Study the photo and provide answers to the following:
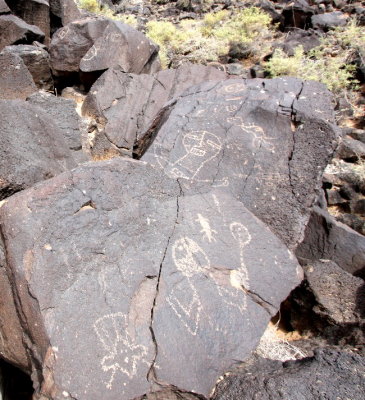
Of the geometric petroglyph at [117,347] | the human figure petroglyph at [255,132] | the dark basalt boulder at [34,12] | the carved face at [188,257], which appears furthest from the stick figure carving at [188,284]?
the dark basalt boulder at [34,12]

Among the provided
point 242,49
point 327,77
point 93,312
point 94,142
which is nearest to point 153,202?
point 93,312

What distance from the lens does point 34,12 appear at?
23.1 ft

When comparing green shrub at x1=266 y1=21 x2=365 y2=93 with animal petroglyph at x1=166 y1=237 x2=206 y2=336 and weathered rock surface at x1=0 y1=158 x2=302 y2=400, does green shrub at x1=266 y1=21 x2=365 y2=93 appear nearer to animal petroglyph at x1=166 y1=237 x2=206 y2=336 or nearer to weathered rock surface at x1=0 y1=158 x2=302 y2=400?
weathered rock surface at x1=0 y1=158 x2=302 y2=400

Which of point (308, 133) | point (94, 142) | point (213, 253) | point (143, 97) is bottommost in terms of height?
point (94, 142)

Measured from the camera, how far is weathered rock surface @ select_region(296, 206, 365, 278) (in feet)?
10.5

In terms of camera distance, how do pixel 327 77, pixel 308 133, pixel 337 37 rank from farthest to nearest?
pixel 337 37 → pixel 327 77 → pixel 308 133

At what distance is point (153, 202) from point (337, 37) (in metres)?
7.59

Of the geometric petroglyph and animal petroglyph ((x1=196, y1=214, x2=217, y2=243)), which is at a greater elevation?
animal petroglyph ((x1=196, y1=214, x2=217, y2=243))

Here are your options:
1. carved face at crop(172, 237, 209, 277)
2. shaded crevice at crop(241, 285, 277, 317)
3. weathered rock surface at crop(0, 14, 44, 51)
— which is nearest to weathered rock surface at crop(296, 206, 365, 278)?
shaded crevice at crop(241, 285, 277, 317)

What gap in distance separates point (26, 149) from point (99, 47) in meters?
3.52

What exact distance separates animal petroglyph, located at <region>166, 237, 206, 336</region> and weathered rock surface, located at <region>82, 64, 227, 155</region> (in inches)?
103

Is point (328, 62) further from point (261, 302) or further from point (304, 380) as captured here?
point (304, 380)

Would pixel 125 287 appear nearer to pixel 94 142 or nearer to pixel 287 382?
pixel 287 382

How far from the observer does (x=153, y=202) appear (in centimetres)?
236
